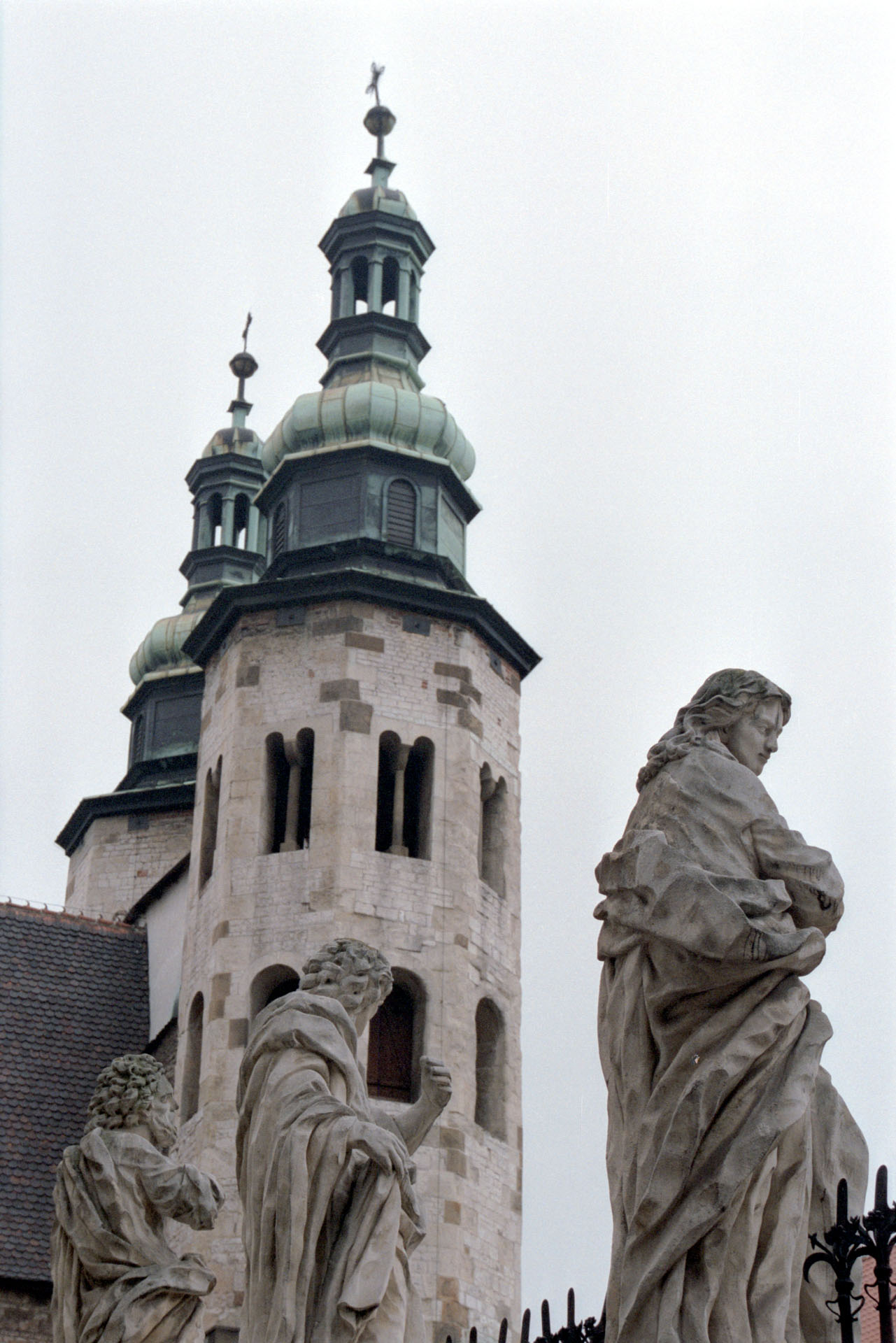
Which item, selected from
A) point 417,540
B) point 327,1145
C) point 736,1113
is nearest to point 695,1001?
point 736,1113

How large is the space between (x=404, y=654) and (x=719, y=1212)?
26595 millimetres

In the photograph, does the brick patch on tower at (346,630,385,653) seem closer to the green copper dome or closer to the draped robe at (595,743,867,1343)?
the green copper dome

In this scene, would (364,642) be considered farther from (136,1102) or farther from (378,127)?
(136,1102)

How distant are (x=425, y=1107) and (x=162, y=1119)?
3.04 ft

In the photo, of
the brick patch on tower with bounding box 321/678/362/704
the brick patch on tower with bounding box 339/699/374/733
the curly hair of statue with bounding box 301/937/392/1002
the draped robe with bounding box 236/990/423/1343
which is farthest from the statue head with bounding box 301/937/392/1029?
the brick patch on tower with bounding box 321/678/362/704

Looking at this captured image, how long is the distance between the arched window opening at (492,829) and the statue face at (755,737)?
25.4 meters

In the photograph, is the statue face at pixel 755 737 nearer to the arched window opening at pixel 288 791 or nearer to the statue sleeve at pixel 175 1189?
the statue sleeve at pixel 175 1189

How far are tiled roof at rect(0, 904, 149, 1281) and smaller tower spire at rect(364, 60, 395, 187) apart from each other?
44.5 feet

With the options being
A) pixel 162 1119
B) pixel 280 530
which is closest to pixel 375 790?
pixel 280 530

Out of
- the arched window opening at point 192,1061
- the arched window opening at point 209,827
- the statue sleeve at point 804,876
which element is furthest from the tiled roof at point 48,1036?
the statue sleeve at point 804,876

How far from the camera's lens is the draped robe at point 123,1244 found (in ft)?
22.9

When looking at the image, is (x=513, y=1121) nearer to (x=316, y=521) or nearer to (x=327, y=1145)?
(x=316, y=521)

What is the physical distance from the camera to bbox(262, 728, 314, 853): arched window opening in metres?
30.3

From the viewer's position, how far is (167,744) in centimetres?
4181
